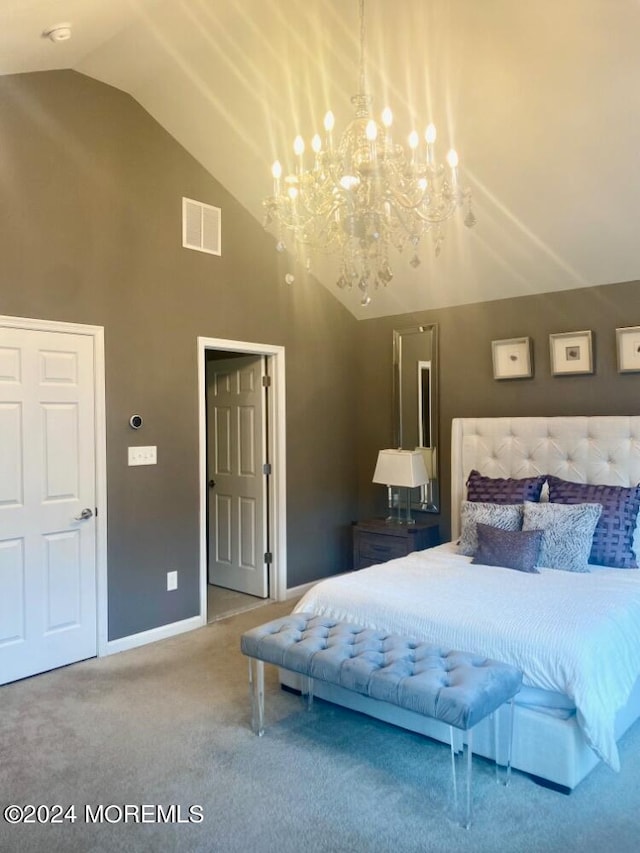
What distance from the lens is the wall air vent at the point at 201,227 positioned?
4348mm

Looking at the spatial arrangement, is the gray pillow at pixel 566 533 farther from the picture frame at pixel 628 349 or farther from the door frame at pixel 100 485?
the door frame at pixel 100 485

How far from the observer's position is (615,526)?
12.0ft

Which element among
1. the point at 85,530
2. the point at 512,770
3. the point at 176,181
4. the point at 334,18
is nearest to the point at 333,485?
the point at 85,530

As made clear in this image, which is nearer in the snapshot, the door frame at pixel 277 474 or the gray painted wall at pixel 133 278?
the gray painted wall at pixel 133 278

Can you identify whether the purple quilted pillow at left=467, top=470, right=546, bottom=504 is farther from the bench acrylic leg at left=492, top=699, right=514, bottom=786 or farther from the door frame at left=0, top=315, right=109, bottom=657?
the door frame at left=0, top=315, right=109, bottom=657

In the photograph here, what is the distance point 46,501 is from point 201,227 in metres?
2.13

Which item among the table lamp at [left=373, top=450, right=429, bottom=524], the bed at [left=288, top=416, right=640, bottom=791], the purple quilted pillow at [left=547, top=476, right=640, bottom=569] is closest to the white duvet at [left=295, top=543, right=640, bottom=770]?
the bed at [left=288, top=416, right=640, bottom=791]

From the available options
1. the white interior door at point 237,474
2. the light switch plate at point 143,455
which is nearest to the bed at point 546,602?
the light switch plate at point 143,455

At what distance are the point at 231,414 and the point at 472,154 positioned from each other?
2799 millimetres

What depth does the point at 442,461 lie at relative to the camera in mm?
5160

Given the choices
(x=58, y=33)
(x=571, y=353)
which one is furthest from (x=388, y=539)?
(x=58, y=33)

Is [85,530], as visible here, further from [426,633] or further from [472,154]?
[472,154]

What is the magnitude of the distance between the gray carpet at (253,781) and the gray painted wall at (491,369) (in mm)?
2233

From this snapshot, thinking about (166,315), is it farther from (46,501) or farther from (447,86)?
(447,86)
